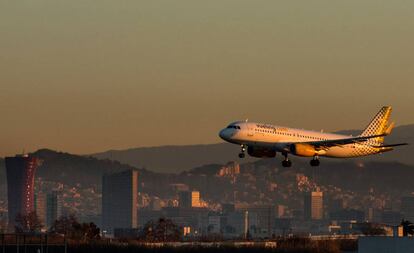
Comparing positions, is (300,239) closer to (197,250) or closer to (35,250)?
(197,250)

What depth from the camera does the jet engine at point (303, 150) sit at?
526ft

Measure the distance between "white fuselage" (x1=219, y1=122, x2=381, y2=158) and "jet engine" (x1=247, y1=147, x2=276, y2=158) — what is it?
1126mm

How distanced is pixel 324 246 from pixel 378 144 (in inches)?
1216

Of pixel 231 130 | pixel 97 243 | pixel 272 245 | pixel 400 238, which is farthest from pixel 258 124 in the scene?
pixel 400 238

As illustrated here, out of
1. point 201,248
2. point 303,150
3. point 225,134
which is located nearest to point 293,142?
point 303,150

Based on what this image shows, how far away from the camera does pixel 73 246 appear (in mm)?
139375

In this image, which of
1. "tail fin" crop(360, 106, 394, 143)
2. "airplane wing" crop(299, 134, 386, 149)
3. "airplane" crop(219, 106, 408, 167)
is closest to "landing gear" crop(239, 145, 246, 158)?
"airplane" crop(219, 106, 408, 167)

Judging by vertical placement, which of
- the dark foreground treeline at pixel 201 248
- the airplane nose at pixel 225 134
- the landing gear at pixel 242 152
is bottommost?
the dark foreground treeline at pixel 201 248

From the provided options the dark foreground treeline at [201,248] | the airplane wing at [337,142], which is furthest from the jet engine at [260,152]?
the dark foreground treeline at [201,248]

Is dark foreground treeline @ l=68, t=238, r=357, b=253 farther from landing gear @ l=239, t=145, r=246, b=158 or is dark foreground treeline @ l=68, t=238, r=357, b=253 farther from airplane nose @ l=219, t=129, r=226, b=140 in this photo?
airplane nose @ l=219, t=129, r=226, b=140

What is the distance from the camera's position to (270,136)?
6216 inches

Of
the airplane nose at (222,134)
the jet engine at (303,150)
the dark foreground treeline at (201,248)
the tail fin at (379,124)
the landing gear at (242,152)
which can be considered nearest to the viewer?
the dark foreground treeline at (201,248)

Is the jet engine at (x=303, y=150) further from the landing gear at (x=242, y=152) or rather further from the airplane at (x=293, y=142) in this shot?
the landing gear at (x=242, y=152)

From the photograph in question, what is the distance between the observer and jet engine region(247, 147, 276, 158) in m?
159
